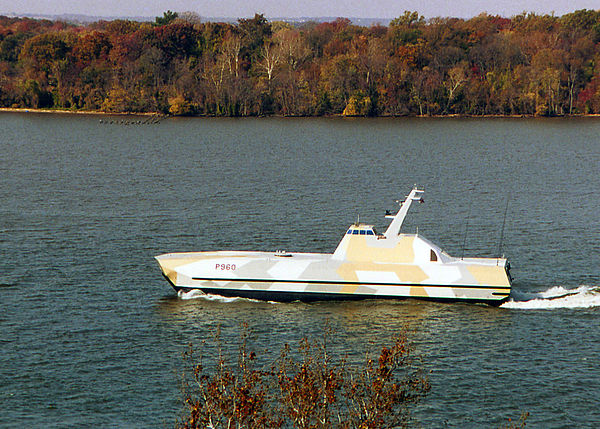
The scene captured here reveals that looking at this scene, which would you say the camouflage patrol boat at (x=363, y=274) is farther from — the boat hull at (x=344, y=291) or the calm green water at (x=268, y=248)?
the calm green water at (x=268, y=248)

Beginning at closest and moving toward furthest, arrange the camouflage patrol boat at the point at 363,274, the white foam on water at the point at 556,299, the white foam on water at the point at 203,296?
the camouflage patrol boat at the point at 363,274
the white foam on water at the point at 556,299
the white foam on water at the point at 203,296

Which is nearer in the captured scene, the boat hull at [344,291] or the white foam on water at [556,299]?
the boat hull at [344,291]

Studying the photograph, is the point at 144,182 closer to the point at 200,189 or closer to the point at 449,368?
the point at 200,189

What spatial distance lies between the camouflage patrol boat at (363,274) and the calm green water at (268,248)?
108 cm

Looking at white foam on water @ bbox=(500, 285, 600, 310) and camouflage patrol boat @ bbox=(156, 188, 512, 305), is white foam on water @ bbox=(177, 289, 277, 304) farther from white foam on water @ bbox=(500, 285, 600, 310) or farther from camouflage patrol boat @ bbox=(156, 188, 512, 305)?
white foam on water @ bbox=(500, 285, 600, 310)

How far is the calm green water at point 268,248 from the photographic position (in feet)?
156

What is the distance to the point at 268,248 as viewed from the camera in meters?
77.6

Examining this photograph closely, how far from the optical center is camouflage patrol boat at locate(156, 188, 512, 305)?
199 feet

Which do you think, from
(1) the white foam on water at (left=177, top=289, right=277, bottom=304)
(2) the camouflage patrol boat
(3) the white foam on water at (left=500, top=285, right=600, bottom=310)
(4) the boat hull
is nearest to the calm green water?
(3) the white foam on water at (left=500, top=285, right=600, bottom=310)

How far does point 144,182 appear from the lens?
11925 centimetres

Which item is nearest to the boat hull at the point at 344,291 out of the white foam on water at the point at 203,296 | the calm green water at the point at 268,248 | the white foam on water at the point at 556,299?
the white foam on water at the point at 203,296

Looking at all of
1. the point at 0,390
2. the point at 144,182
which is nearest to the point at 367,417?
the point at 0,390

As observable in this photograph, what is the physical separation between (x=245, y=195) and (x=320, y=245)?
30466 millimetres

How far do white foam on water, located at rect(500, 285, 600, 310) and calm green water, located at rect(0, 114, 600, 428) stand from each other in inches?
8.4
